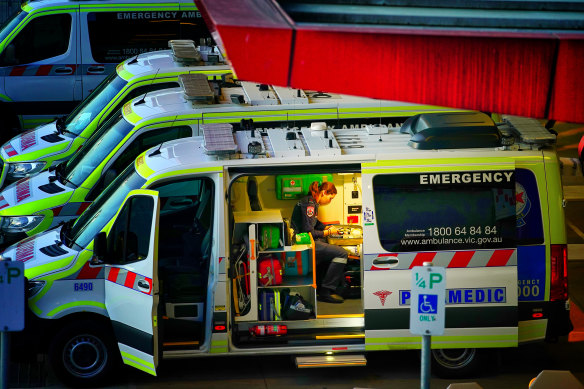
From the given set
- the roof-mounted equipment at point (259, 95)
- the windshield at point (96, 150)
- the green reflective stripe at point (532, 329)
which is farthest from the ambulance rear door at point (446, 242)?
the windshield at point (96, 150)

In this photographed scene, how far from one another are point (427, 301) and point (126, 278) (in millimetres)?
2889

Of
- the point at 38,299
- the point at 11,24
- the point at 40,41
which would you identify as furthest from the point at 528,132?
the point at 11,24

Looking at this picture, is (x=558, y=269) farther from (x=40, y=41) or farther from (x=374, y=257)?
(x=40, y=41)

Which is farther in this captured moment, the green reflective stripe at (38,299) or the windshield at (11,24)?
the windshield at (11,24)

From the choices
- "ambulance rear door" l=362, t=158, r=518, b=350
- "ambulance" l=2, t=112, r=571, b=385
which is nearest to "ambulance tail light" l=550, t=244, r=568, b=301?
"ambulance" l=2, t=112, r=571, b=385

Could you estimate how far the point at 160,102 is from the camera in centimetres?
1237

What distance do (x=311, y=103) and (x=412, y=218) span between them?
12.2 ft

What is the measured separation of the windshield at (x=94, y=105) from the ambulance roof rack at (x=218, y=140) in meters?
4.12

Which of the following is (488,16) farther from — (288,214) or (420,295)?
(288,214)

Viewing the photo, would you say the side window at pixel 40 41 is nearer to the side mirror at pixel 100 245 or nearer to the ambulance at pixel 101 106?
the ambulance at pixel 101 106

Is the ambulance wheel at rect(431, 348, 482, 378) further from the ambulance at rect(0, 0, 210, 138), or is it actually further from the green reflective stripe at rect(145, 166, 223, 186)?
the ambulance at rect(0, 0, 210, 138)

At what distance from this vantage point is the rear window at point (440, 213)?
938 cm

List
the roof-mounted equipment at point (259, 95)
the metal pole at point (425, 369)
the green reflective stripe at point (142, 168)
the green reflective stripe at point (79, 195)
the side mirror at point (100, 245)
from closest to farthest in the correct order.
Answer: the metal pole at point (425, 369), the side mirror at point (100, 245), the green reflective stripe at point (142, 168), the green reflective stripe at point (79, 195), the roof-mounted equipment at point (259, 95)

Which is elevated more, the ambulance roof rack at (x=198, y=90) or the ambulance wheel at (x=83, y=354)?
the ambulance roof rack at (x=198, y=90)
